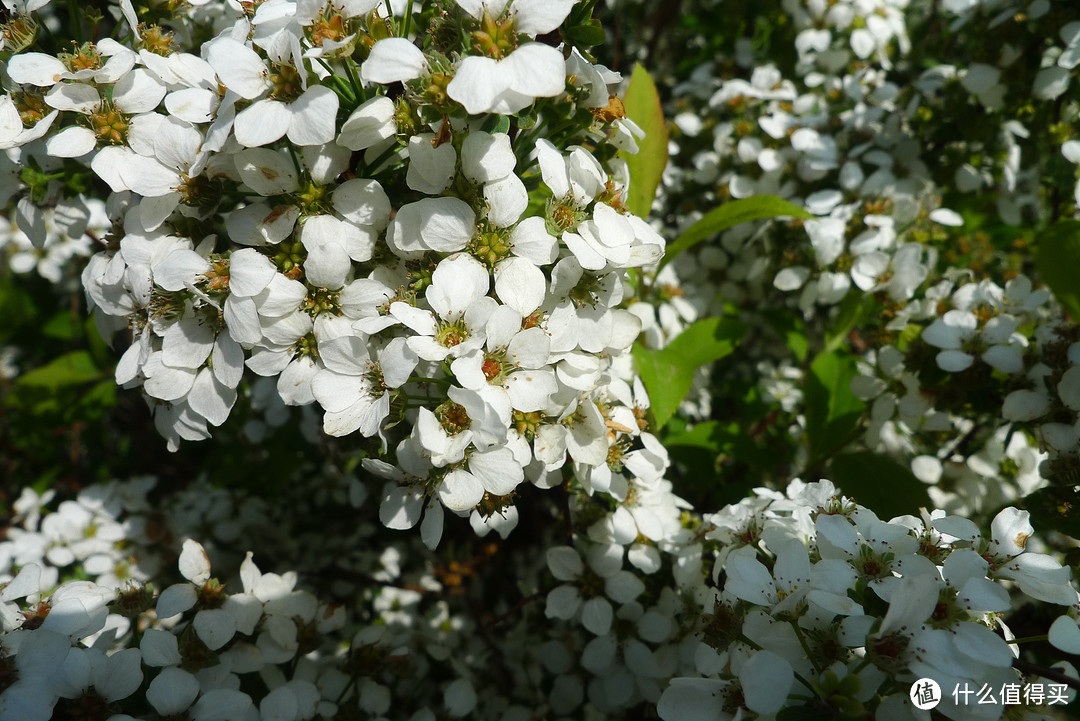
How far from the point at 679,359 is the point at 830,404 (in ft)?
2.41

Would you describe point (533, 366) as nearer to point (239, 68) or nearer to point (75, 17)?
point (239, 68)

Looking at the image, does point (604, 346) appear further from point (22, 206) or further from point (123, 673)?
point (22, 206)

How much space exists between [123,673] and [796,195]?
115 inches

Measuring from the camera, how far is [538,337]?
140 centimetres

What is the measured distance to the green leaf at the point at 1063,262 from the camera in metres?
2.15

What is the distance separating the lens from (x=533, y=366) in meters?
1.43

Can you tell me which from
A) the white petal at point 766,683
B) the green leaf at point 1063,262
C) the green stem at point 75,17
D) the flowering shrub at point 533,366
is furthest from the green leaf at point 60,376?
the green leaf at point 1063,262

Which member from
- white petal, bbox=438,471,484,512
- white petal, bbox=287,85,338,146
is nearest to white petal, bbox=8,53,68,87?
white petal, bbox=287,85,338,146

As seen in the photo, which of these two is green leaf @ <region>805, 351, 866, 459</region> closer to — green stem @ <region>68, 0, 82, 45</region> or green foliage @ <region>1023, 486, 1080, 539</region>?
green foliage @ <region>1023, 486, 1080, 539</region>

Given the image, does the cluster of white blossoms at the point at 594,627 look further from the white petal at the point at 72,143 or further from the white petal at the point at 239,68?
the white petal at the point at 239,68

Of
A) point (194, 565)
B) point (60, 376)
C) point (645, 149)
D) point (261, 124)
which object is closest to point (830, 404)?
point (645, 149)

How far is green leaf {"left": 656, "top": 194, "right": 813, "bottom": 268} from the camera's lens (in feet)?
6.70

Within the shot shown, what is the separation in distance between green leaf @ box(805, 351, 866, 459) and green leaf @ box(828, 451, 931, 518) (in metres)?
0.23

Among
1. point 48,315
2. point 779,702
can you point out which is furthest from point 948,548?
point 48,315
